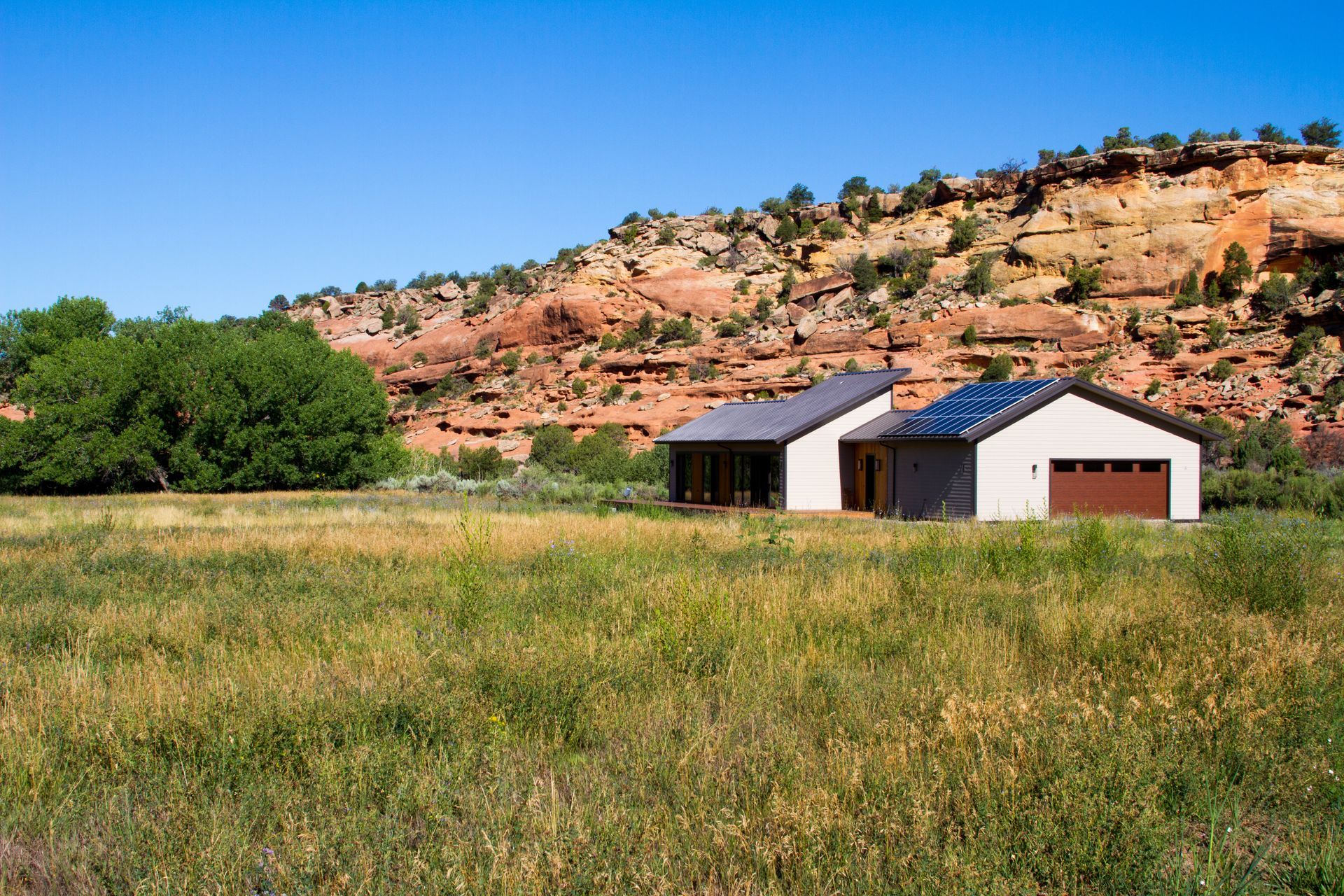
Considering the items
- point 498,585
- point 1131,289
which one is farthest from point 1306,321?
point 498,585

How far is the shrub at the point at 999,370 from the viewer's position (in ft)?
163

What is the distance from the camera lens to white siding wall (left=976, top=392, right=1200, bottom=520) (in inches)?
1037

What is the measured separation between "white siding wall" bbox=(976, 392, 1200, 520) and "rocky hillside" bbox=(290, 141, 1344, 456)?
Answer: 18.9 metres

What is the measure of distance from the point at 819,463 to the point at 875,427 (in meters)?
2.11

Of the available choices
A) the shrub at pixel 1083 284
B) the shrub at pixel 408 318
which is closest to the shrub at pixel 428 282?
the shrub at pixel 408 318

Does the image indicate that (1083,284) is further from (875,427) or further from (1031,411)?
(1031,411)

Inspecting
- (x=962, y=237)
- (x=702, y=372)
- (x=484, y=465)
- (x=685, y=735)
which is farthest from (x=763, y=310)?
(x=685, y=735)

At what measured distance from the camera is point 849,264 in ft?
235

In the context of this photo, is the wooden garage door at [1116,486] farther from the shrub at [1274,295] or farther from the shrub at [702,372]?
the shrub at [702,372]

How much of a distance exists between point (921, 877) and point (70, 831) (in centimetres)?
377

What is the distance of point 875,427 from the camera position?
30.2m

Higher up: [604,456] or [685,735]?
[604,456]

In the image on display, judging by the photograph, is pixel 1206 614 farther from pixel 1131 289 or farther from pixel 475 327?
pixel 475 327

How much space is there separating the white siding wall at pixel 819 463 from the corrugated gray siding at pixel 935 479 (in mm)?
2173
